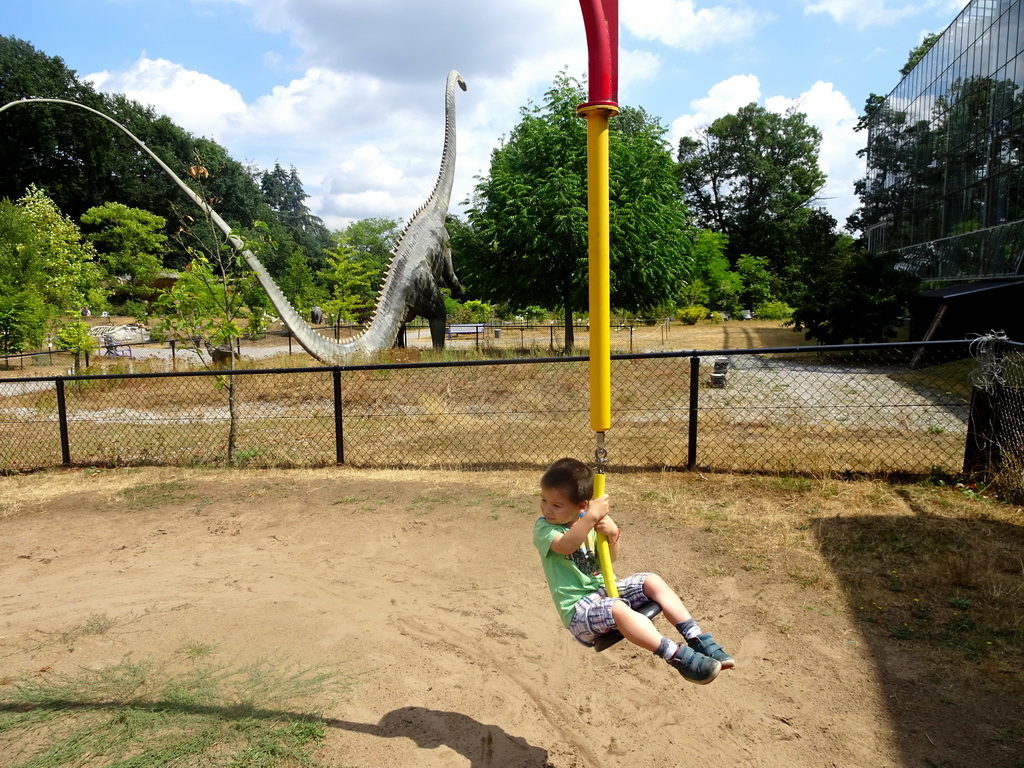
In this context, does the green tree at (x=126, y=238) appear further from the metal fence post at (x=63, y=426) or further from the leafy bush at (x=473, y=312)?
the metal fence post at (x=63, y=426)

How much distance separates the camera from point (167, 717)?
9.83 ft

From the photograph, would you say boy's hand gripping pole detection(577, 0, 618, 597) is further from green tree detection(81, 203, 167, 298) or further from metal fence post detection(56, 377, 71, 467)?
green tree detection(81, 203, 167, 298)

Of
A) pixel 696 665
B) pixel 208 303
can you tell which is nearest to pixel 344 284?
pixel 208 303

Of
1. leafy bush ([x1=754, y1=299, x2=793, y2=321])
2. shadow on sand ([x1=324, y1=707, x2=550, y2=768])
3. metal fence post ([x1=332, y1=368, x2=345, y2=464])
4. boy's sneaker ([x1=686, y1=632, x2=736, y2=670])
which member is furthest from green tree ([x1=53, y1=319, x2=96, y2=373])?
leafy bush ([x1=754, y1=299, x2=793, y2=321])

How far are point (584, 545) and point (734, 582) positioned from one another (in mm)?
2121

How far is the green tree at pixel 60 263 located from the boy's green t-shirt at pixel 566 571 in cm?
2497

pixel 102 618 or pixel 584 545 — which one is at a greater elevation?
pixel 584 545

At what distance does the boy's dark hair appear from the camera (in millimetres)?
2516

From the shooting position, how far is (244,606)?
4.16 meters

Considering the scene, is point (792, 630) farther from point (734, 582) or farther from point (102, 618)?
point (102, 618)

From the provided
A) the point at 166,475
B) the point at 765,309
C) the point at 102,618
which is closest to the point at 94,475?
the point at 166,475

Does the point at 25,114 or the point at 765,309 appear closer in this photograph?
the point at 765,309

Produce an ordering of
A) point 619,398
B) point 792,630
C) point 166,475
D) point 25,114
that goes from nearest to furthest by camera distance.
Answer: point 792,630, point 166,475, point 619,398, point 25,114

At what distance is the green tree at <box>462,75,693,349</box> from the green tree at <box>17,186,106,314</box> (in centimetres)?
1418
